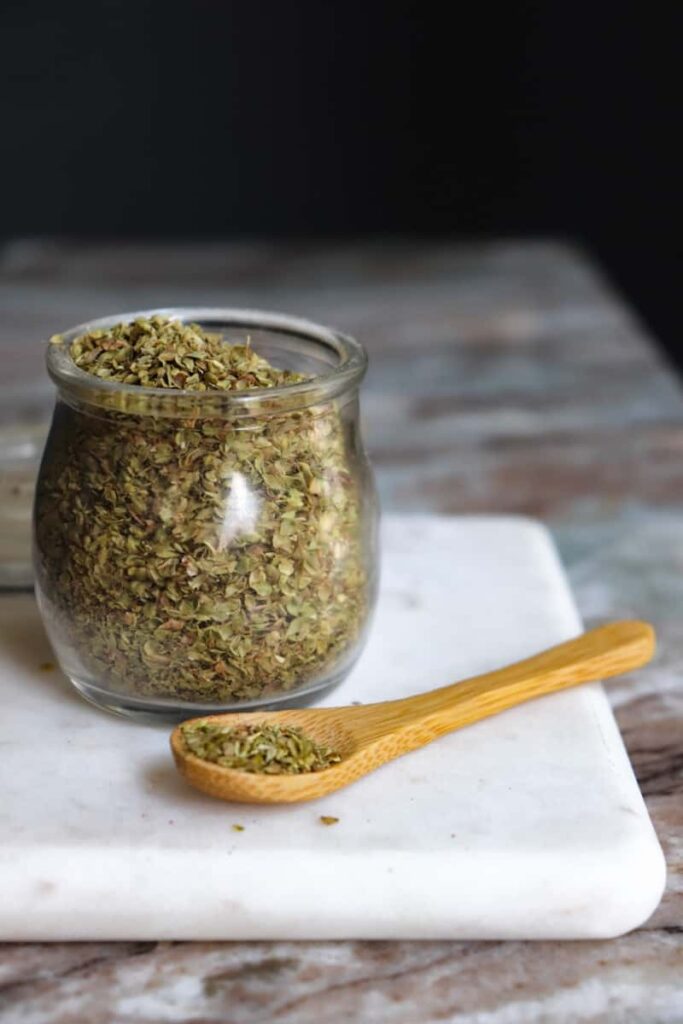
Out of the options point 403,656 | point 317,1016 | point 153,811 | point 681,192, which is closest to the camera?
point 317,1016

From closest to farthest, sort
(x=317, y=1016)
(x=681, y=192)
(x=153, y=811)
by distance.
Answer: (x=317, y=1016) → (x=153, y=811) → (x=681, y=192)

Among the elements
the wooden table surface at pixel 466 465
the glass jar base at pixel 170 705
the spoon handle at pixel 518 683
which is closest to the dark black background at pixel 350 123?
the wooden table surface at pixel 466 465

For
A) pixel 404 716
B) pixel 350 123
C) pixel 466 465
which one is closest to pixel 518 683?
pixel 404 716

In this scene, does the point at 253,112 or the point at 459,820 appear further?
the point at 253,112

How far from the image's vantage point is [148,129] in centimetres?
351

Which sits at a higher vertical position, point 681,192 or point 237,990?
point 237,990

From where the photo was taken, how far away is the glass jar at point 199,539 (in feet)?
2.43

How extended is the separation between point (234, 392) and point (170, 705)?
21 cm

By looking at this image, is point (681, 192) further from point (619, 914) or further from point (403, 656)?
point (619, 914)

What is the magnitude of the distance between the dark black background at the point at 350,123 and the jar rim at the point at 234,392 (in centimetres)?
266

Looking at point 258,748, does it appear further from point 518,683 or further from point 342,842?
point 518,683

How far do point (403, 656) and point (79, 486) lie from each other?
0.94 feet

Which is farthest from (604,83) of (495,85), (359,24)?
(359,24)

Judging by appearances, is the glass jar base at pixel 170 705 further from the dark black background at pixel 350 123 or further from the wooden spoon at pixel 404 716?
the dark black background at pixel 350 123
